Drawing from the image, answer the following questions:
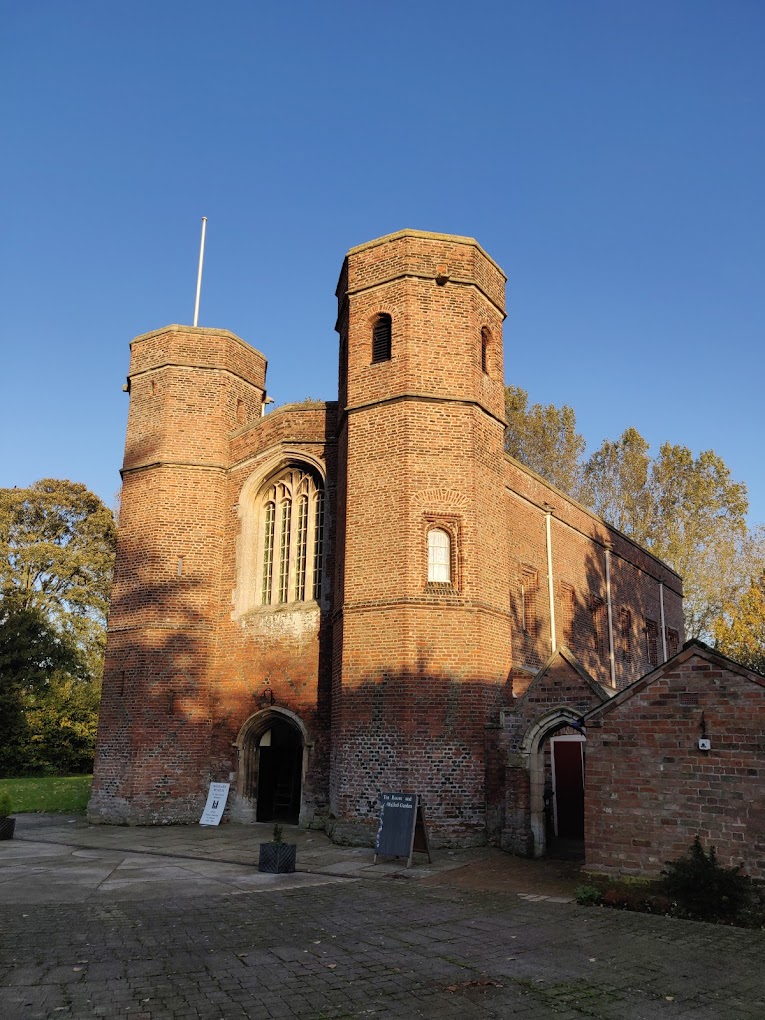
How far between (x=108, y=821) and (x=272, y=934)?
10.6 metres

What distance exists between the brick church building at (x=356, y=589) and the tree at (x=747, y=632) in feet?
43.2

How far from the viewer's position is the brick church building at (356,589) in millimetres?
14117

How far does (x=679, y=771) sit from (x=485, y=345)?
10.5 meters

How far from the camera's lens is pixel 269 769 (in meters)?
17.9

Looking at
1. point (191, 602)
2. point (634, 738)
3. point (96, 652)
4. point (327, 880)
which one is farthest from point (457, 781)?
point (96, 652)

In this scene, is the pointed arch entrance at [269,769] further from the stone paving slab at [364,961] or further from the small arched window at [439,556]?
the stone paving slab at [364,961]

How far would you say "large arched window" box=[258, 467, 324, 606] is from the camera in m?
18.0

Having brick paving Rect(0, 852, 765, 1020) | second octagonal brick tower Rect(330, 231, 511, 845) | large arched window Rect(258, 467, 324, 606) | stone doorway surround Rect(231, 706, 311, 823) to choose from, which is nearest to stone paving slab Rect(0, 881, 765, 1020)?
brick paving Rect(0, 852, 765, 1020)

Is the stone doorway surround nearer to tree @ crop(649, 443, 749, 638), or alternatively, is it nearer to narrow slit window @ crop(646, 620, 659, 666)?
narrow slit window @ crop(646, 620, 659, 666)

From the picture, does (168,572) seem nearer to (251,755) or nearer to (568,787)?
(251,755)

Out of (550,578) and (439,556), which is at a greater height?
(550,578)

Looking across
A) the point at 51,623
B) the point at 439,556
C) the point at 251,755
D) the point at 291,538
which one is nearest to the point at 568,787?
the point at 439,556

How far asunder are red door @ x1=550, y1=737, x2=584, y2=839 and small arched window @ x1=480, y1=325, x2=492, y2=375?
839 centimetres

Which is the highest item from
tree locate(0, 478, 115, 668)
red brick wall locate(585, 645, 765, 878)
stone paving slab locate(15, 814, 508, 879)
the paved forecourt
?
tree locate(0, 478, 115, 668)
